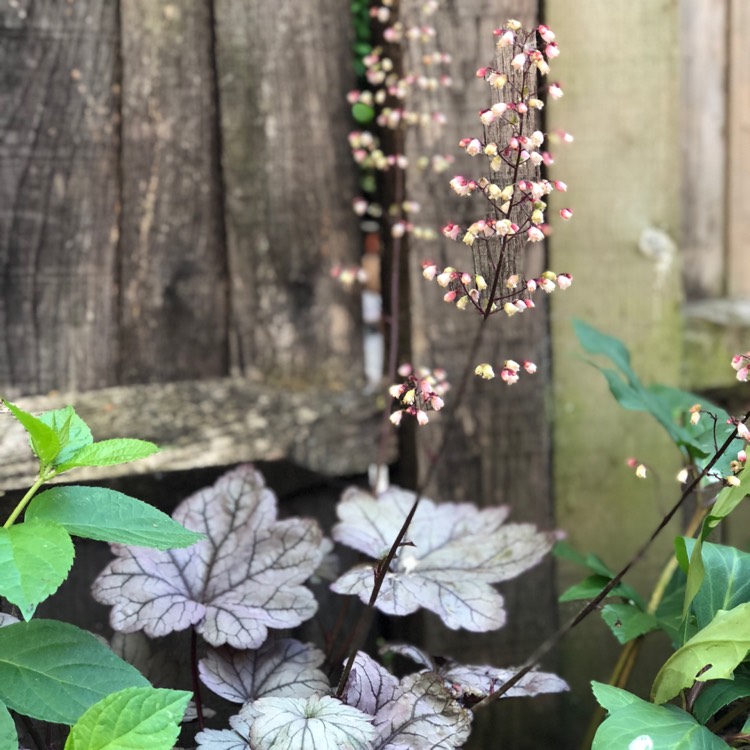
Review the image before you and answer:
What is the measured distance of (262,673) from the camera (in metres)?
1.10

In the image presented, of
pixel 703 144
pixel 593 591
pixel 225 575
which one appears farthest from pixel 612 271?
pixel 225 575

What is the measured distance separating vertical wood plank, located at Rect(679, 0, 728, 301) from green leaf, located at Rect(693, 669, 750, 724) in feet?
3.23

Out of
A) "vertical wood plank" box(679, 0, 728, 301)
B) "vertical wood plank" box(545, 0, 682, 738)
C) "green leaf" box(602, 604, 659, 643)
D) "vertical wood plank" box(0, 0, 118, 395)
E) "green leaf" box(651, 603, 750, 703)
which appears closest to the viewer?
"green leaf" box(651, 603, 750, 703)

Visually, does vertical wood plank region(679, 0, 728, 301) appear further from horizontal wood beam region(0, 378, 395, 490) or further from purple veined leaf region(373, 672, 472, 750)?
purple veined leaf region(373, 672, 472, 750)

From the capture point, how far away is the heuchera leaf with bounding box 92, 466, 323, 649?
3.47ft

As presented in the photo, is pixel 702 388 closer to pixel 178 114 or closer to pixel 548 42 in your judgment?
pixel 548 42

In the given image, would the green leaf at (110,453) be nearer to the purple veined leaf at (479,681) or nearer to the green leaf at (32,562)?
the green leaf at (32,562)

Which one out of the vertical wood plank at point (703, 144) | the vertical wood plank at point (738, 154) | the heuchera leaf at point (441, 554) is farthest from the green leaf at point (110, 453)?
the vertical wood plank at point (738, 154)

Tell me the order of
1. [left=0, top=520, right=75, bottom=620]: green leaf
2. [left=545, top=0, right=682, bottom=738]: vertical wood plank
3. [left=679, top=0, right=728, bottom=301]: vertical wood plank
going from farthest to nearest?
1. [left=679, top=0, right=728, bottom=301]: vertical wood plank
2. [left=545, top=0, right=682, bottom=738]: vertical wood plank
3. [left=0, top=520, right=75, bottom=620]: green leaf

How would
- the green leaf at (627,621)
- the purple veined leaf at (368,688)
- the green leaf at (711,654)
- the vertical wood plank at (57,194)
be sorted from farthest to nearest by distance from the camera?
the vertical wood plank at (57,194) < the green leaf at (627,621) < the purple veined leaf at (368,688) < the green leaf at (711,654)

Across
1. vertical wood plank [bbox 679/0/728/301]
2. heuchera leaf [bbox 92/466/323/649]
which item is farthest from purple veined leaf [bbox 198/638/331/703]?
vertical wood plank [bbox 679/0/728/301]

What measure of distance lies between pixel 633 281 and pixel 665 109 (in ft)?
1.09

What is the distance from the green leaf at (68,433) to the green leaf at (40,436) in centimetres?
1

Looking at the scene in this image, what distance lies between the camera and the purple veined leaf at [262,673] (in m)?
1.05
